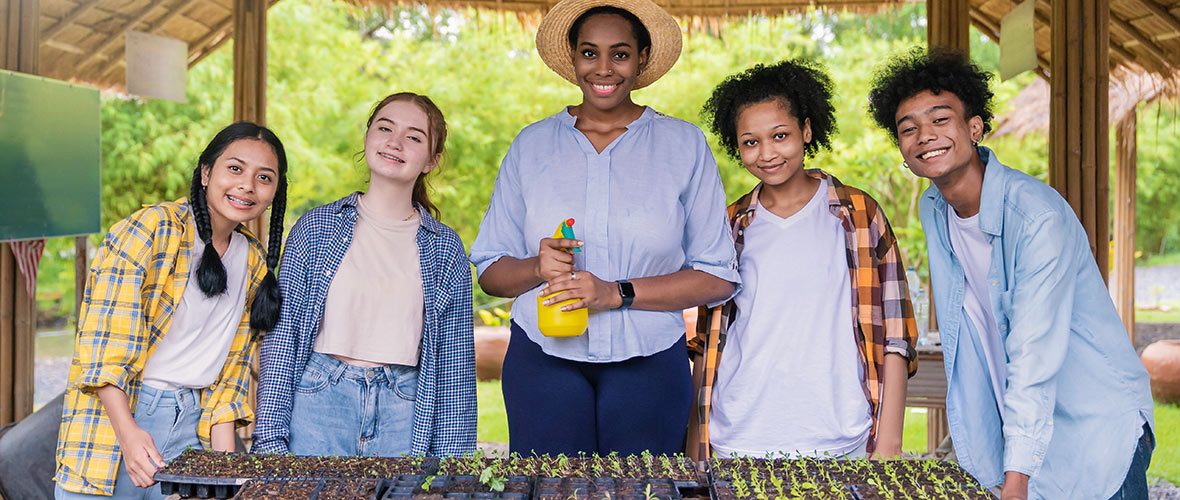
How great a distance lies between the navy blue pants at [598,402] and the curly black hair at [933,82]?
79 centimetres

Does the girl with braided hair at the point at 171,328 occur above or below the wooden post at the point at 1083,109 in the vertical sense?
below

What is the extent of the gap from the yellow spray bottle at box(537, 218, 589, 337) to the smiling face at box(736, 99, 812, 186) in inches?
21.1

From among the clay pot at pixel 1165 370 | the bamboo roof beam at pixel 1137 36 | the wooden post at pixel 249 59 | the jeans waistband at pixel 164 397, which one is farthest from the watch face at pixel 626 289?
the clay pot at pixel 1165 370

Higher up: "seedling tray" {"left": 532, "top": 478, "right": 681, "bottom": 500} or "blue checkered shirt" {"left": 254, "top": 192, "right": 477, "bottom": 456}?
"blue checkered shirt" {"left": 254, "top": 192, "right": 477, "bottom": 456}

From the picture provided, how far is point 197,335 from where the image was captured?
7.45ft

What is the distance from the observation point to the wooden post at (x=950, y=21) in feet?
15.8

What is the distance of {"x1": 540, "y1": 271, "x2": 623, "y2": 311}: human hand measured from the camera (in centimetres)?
204

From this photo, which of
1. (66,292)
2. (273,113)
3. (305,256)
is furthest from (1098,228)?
(66,292)

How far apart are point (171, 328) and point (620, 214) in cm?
113

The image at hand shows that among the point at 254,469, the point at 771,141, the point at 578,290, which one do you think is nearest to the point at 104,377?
the point at 254,469

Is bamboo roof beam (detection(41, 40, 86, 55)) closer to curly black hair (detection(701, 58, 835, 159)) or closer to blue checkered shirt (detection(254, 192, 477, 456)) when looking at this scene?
blue checkered shirt (detection(254, 192, 477, 456))

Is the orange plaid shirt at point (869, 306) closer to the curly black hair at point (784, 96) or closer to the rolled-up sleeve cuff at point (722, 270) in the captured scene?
the rolled-up sleeve cuff at point (722, 270)

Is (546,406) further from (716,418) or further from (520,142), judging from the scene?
(520,142)

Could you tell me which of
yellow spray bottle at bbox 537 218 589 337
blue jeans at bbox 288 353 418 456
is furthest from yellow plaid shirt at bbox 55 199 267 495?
yellow spray bottle at bbox 537 218 589 337
